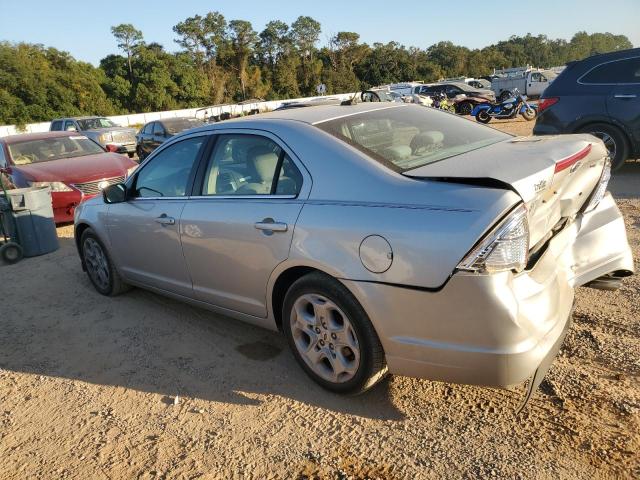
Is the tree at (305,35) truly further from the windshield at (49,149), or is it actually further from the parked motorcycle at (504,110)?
the windshield at (49,149)

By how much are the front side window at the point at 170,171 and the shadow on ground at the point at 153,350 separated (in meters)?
1.07

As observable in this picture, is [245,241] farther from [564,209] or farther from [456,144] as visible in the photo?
[564,209]

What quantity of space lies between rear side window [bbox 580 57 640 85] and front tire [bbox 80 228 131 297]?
722 centimetres

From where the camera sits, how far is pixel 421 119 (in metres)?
3.54

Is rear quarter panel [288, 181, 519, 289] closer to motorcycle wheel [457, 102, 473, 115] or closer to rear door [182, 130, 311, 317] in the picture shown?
rear door [182, 130, 311, 317]

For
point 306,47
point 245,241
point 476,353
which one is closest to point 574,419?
point 476,353

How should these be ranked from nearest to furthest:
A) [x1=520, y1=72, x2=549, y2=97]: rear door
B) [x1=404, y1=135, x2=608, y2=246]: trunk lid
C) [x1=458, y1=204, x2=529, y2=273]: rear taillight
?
1. [x1=458, y1=204, x2=529, y2=273]: rear taillight
2. [x1=404, y1=135, x2=608, y2=246]: trunk lid
3. [x1=520, y1=72, x2=549, y2=97]: rear door

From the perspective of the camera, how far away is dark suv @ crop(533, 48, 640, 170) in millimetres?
7602

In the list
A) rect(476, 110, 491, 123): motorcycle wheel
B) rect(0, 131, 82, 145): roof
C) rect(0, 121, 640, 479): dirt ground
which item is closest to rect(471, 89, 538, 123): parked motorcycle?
rect(476, 110, 491, 123): motorcycle wheel

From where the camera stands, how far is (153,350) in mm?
3830

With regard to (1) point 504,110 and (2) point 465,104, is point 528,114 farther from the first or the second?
(2) point 465,104

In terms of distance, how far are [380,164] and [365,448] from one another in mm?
1437

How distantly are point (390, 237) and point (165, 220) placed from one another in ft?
6.71

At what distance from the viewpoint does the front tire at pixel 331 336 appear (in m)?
2.69
